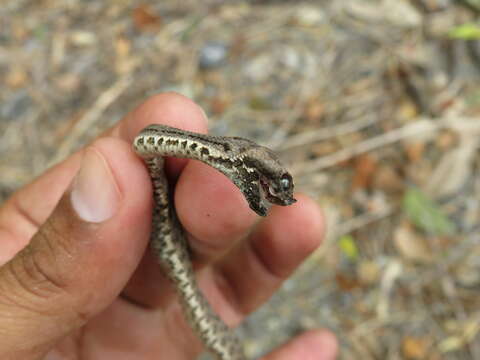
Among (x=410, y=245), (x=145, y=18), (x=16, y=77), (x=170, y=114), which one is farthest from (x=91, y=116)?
(x=410, y=245)

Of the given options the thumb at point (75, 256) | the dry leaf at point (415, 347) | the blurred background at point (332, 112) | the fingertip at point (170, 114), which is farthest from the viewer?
the blurred background at point (332, 112)

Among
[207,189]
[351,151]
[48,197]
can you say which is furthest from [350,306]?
[48,197]

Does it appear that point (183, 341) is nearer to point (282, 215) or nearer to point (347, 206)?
point (282, 215)

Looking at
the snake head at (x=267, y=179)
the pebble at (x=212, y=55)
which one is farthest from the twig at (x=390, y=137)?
the snake head at (x=267, y=179)

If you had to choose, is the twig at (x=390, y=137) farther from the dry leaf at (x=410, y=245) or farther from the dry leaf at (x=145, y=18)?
the dry leaf at (x=145, y=18)

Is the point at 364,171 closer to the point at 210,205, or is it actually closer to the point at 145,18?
the point at 210,205

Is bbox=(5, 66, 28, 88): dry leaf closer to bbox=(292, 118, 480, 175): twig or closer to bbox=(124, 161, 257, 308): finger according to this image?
bbox=(292, 118, 480, 175): twig
